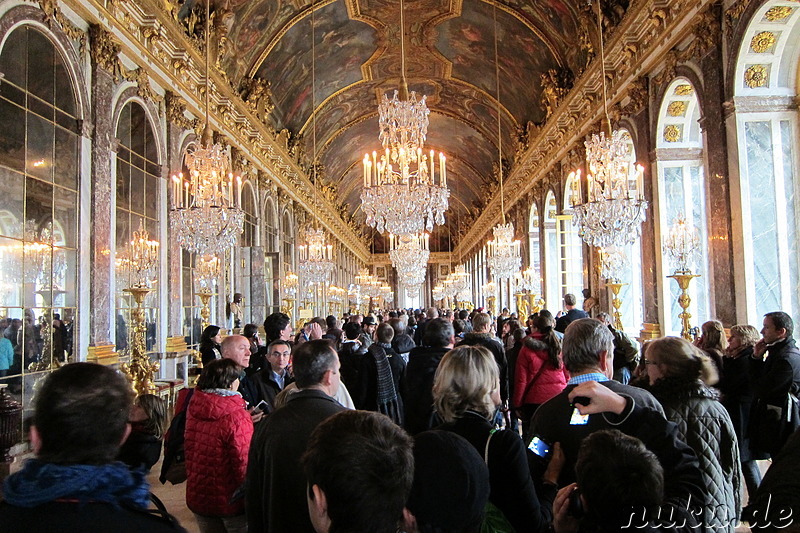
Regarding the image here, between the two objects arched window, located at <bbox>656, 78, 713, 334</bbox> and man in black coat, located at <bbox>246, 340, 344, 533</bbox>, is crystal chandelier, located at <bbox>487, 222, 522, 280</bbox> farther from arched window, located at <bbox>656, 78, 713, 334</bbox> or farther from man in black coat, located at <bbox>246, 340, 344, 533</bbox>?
man in black coat, located at <bbox>246, 340, 344, 533</bbox>

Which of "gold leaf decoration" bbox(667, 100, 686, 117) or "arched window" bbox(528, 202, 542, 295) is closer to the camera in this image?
"gold leaf decoration" bbox(667, 100, 686, 117)

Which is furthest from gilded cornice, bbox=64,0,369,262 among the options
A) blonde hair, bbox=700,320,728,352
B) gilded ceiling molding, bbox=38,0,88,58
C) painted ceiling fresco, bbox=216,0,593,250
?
blonde hair, bbox=700,320,728,352

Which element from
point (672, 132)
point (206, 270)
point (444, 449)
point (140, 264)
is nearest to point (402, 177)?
point (140, 264)

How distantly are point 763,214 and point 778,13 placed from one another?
8.47ft

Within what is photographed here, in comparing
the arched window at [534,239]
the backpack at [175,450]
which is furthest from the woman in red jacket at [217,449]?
the arched window at [534,239]

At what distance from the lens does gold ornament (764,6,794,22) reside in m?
7.11

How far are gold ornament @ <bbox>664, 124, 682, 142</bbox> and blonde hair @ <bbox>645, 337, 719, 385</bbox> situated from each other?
29.8ft

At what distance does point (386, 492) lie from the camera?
1471 millimetres

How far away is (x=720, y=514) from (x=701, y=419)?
0.40 metres

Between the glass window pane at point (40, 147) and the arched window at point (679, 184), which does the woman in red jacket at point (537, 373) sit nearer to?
the arched window at point (679, 184)

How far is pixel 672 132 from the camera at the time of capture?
1048 centimetres

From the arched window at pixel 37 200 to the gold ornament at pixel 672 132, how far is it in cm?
995

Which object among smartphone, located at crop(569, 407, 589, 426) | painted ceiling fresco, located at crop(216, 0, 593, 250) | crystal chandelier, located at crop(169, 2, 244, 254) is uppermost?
painted ceiling fresco, located at crop(216, 0, 593, 250)

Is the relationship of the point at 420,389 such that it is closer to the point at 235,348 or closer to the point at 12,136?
the point at 235,348
